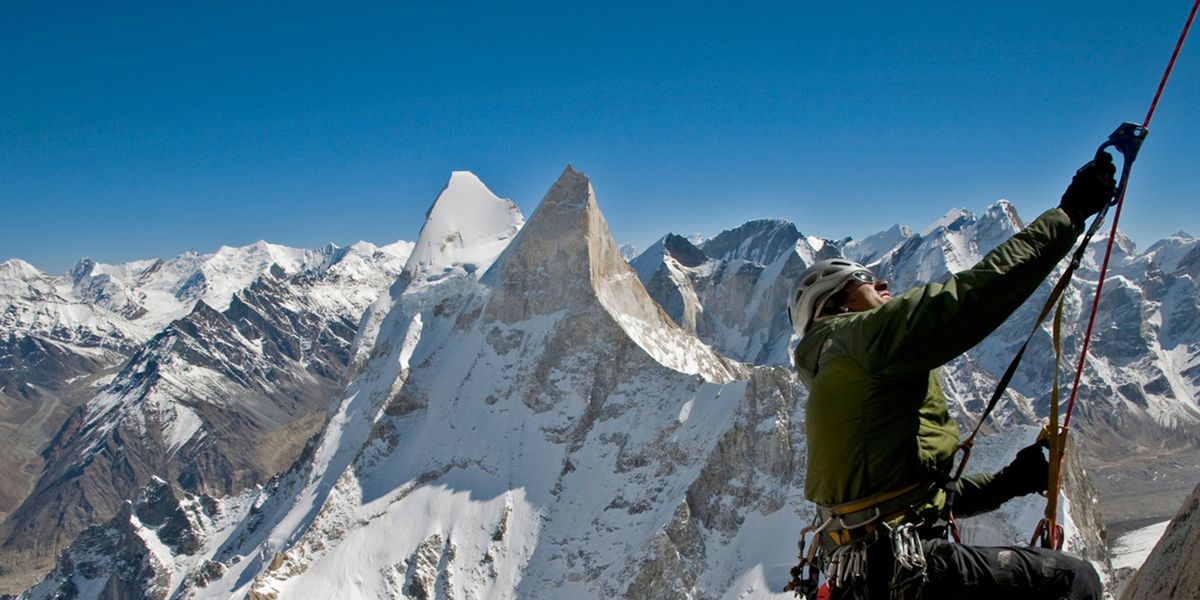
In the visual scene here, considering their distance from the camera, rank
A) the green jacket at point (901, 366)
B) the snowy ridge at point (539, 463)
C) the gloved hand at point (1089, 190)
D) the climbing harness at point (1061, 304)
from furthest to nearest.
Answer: the snowy ridge at point (539, 463) → the climbing harness at point (1061, 304) → the gloved hand at point (1089, 190) → the green jacket at point (901, 366)

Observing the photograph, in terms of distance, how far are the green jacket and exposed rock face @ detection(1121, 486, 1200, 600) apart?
188 centimetres

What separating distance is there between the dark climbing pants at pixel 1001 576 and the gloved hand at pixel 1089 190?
2.68 m

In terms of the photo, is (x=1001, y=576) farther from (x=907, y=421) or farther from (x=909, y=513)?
(x=907, y=421)

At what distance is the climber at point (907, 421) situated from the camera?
504 centimetres

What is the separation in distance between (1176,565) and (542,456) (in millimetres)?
107920

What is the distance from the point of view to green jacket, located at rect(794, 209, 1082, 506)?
498 cm

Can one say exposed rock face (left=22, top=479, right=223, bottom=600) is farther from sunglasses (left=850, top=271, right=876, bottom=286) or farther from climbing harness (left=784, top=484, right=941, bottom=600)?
sunglasses (left=850, top=271, right=876, bottom=286)

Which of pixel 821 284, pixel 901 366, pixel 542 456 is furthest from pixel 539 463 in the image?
pixel 901 366

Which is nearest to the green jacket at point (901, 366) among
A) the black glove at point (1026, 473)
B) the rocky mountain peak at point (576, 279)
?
the black glove at point (1026, 473)

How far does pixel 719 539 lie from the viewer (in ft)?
302

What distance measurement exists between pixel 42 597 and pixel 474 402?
163 metres

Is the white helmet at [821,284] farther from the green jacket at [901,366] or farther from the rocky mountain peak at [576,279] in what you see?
the rocky mountain peak at [576,279]

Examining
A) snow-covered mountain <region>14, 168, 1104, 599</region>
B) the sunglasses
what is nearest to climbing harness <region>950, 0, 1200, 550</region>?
the sunglasses

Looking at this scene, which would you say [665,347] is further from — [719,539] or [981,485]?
[981,485]
